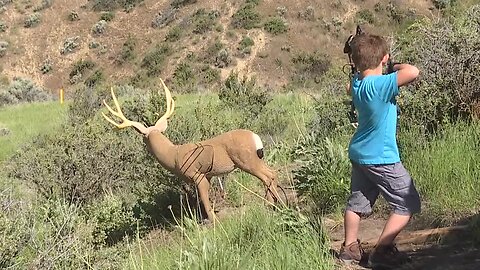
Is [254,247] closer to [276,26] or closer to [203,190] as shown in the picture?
[203,190]

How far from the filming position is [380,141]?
4301 millimetres

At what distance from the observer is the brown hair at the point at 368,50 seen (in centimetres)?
427

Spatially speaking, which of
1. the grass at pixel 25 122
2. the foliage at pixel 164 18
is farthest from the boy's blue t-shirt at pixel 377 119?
the foliage at pixel 164 18

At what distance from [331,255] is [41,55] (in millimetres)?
45699

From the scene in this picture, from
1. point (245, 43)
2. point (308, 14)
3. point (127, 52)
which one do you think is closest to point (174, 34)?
point (127, 52)

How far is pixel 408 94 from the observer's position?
24.6 ft

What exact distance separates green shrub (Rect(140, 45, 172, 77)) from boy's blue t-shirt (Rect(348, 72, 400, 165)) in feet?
121

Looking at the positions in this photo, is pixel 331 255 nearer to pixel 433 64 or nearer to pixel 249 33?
pixel 433 64

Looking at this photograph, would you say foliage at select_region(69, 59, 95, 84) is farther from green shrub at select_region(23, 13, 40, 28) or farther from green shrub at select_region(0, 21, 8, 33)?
green shrub at select_region(0, 21, 8, 33)

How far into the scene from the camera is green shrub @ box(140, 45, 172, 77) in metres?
41.0

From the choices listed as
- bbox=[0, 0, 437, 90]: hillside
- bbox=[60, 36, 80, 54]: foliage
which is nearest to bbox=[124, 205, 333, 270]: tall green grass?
bbox=[0, 0, 437, 90]: hillside

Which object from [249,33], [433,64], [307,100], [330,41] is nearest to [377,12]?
[330,41]

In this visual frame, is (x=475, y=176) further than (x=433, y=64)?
No

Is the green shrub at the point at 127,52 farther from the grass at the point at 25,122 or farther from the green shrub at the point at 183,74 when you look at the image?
the grass at the point at 25,122
